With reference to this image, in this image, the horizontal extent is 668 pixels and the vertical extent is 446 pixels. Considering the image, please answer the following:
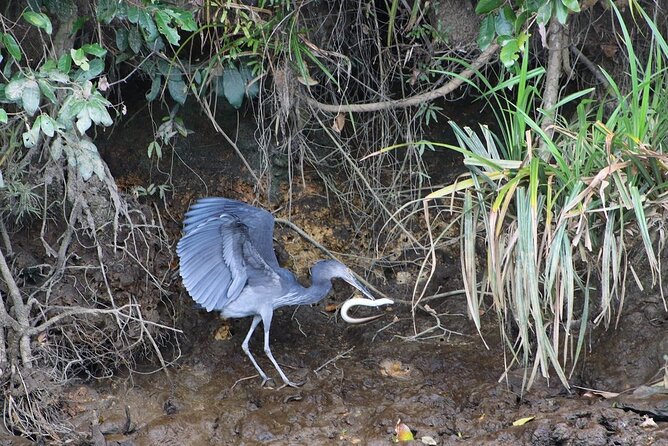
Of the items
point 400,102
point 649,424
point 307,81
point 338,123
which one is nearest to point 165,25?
point 307,81

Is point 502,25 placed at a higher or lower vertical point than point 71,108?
higher

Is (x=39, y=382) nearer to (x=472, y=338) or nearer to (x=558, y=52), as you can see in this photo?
(x=472, y=338)

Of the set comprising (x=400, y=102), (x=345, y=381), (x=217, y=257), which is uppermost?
(x=400, y=102)

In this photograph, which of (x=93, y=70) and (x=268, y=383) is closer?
(x=93, y=70)

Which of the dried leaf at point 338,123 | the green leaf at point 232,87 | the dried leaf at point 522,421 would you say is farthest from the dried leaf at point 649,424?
the green leaf at point 232,87

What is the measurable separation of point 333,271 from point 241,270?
1.80 ft

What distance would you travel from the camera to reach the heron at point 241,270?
4.47m

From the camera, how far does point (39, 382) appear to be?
4.20 meters

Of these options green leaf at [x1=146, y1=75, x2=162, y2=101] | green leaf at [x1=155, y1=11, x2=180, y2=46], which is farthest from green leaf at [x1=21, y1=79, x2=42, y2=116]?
green leaf at [x1=146, y1=75, x2=162, y2=101]

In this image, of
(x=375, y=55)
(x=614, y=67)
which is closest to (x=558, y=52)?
(x=614, y=67)

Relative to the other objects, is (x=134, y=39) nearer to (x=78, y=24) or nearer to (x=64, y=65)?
(x=78, y=24)

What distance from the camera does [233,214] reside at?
4457 mm

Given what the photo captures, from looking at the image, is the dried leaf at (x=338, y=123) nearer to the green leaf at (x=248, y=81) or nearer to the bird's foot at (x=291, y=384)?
the green leaf at (x=248, y=81)

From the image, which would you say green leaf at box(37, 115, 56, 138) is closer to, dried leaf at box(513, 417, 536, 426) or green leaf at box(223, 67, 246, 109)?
green leaf at box(223, 67, 246, 109)
